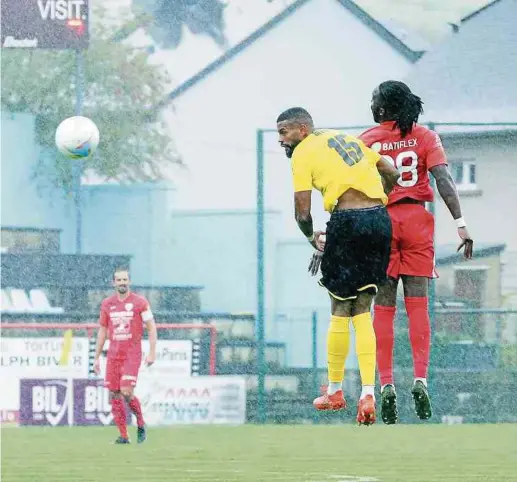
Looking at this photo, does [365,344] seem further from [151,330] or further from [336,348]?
[151,330]

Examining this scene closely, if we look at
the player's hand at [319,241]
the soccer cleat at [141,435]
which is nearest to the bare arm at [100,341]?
the soccer cleat at [141,435]

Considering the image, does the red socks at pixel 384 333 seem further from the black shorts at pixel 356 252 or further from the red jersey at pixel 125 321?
the red jersey at pixel 125 321

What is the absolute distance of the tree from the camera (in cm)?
3550

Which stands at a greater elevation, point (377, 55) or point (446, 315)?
point (377, 55)

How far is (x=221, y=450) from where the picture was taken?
16.7 metres

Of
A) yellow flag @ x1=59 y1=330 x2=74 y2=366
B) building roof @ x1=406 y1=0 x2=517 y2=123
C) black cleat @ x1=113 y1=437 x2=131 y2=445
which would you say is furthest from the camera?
building roof @ x1=406 y1=0 x2=517 y2=123

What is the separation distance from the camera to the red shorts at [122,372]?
1830 centimetres

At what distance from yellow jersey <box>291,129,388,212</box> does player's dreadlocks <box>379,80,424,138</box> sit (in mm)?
315

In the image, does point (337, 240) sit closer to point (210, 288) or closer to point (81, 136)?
point (81, 136)

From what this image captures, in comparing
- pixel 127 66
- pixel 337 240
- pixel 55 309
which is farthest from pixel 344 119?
pixel 337 240

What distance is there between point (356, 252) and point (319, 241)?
0.24 meters

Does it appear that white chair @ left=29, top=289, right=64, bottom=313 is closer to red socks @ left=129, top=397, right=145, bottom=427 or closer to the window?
red socks @ left=129, top=397, right=145, bottom=427

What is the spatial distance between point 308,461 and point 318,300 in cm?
1361

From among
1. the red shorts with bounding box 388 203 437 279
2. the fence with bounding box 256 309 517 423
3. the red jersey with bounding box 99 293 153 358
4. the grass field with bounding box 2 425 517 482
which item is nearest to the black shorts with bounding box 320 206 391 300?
the red shorts with bounding box 388 203 437 279
